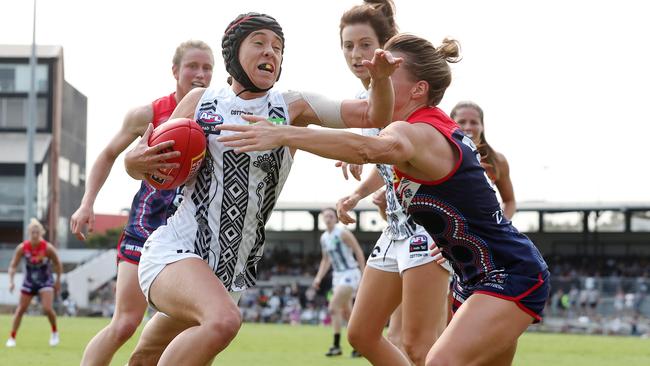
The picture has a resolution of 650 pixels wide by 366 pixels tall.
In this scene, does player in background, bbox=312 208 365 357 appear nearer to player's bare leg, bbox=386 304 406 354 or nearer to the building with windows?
player's bare leg, bbox=386 304 406 354

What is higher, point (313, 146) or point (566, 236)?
point (313, 146)

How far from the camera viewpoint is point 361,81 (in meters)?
7.30

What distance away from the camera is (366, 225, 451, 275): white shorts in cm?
670

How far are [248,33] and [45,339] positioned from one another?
15607 mm

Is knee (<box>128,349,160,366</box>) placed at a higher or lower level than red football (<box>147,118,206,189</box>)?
lower

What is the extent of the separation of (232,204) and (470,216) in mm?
1275

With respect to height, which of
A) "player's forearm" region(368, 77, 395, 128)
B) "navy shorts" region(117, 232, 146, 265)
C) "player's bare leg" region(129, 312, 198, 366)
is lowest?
"player's bare leg" region(129, 312, 198, 366)

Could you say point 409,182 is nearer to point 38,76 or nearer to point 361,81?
point 361,81

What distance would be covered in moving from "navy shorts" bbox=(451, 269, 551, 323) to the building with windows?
57.0 m

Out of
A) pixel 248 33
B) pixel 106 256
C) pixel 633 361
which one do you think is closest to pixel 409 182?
pixel 248 33

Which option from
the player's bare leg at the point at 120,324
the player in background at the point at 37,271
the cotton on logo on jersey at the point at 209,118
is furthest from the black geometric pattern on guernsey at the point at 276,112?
the player in background at the point at 37,271

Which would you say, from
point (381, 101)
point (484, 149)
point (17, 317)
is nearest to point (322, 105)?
point (381, 101)

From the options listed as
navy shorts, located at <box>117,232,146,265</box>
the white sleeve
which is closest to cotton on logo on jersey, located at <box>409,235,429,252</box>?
the white sleeve

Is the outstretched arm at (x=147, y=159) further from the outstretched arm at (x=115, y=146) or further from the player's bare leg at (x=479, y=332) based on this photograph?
the player's bare leg at (x=479, y=332)
